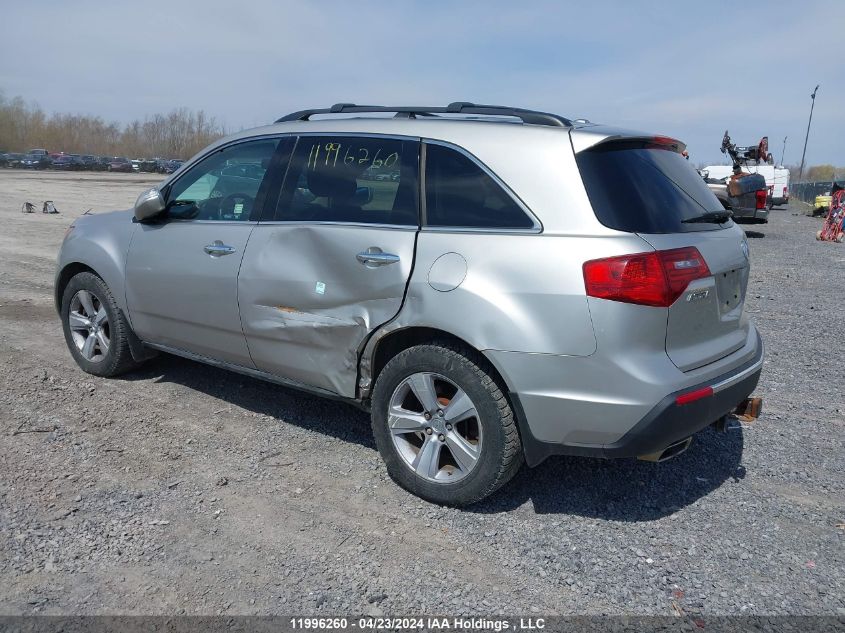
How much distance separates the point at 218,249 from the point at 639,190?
7.99 feet

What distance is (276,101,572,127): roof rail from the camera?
360cm

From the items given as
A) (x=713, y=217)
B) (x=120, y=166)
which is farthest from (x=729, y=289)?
(x=120, y=166)

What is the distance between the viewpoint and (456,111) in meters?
4.00

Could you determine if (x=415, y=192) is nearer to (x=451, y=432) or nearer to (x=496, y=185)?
(x=496, y=185)

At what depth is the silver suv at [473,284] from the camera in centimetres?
309

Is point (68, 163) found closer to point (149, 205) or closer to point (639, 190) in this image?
point (149, 205)

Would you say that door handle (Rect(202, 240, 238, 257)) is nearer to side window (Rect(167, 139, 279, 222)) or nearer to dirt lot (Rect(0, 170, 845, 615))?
side window (Rect(167, 139, 279, 222))

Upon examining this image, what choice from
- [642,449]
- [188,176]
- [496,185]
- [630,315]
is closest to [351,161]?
[496,185]

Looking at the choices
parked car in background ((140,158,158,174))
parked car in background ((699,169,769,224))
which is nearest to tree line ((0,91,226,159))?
parked car in background ((140,158,158,174))

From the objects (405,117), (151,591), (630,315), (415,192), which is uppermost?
(405,117)

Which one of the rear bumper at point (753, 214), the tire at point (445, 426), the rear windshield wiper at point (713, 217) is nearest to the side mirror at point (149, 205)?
the tire at point (445, 426)

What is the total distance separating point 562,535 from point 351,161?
2.24 metres

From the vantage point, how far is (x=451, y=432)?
3.51 meters

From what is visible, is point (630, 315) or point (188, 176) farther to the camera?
point (188, 176)
